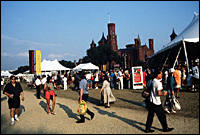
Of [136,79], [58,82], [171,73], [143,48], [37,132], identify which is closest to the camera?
[37,132]

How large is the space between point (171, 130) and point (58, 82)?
55.4ft

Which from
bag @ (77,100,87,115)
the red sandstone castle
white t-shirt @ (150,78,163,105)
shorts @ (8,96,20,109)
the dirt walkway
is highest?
the red sandstone castle

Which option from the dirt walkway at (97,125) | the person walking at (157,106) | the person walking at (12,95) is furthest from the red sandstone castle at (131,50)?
the person walking at (157,106)

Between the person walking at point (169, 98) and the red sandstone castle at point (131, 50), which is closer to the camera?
the person walking at point (169, 98)

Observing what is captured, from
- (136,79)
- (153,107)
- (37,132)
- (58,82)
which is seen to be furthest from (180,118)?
(58,82)

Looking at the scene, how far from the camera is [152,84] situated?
559cm

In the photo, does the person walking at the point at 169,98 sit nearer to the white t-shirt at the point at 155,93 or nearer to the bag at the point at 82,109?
the white t-shirt at the point at 155,93

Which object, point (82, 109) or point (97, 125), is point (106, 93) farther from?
point (97, 125)

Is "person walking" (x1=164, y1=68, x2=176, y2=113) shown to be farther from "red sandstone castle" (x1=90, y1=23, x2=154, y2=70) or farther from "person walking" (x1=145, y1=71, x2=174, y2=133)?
"red sandstone castle" (x1=90, y1=23, x2=154, y2=70)

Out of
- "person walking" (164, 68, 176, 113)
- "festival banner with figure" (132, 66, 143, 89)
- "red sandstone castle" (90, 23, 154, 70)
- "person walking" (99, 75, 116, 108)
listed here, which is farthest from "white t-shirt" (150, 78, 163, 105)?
"red sandstone castle" (90, 23, 154, 70)

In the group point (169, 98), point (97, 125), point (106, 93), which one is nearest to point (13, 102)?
point (97, 125)

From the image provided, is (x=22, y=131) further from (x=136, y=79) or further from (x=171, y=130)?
(x=136, y=79)

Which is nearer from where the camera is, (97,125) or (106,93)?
(97,125)

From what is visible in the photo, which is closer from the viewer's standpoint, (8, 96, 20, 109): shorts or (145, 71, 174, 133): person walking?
(145, 71, 174, 133): person walking
